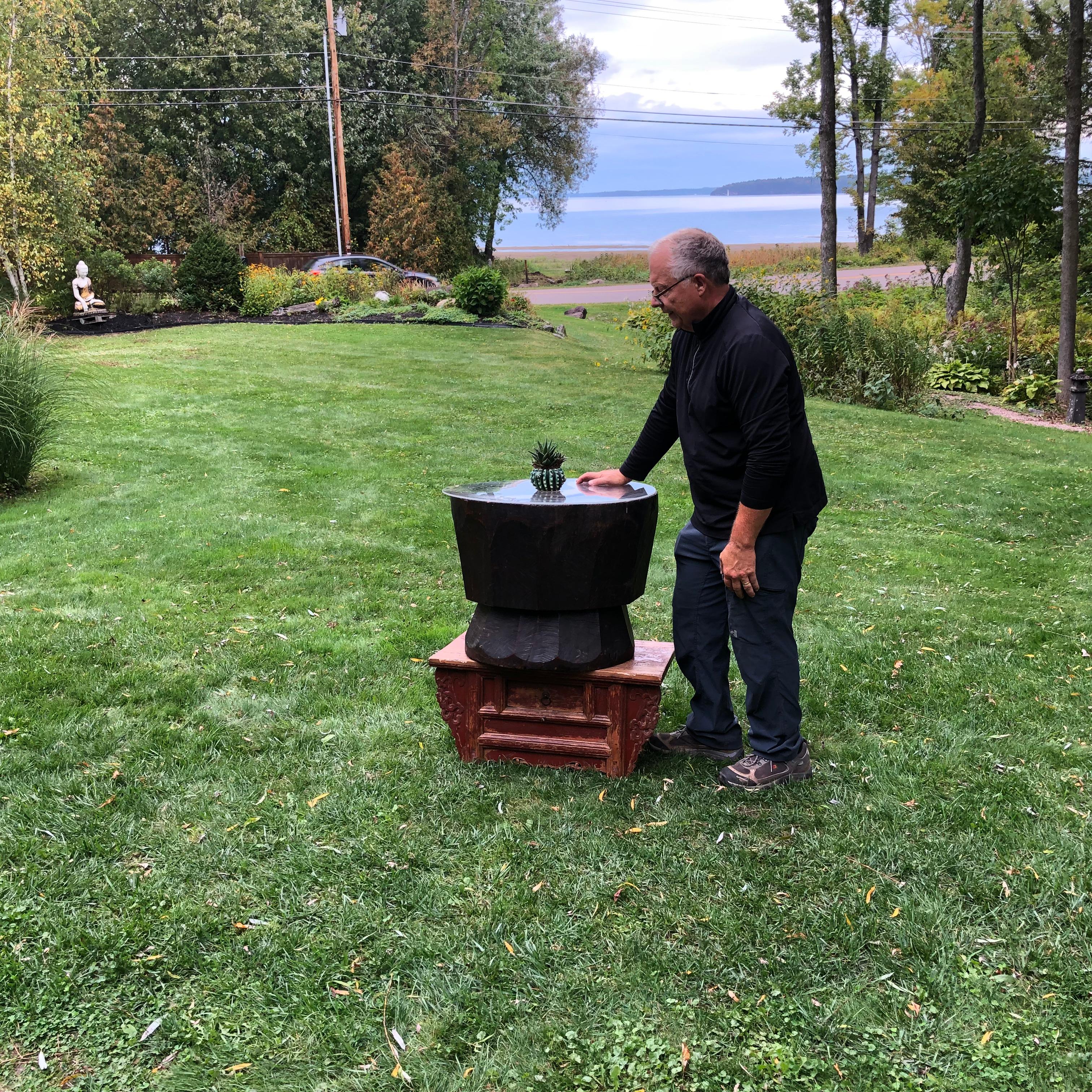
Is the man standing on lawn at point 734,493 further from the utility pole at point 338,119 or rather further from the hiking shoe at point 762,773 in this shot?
the utility pole at point 338,119

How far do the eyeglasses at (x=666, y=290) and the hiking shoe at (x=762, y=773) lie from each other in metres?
1.72

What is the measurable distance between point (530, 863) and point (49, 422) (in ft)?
21.0

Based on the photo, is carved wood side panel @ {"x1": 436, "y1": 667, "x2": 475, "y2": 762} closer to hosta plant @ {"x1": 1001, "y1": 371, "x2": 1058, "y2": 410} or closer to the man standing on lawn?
the man standing on lawn

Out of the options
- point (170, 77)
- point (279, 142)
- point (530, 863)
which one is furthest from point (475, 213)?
point (530, 863)

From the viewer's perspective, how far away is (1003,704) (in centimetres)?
418

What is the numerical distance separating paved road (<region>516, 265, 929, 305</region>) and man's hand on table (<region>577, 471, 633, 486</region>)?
2328 cm

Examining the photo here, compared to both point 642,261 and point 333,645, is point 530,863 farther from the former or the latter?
point 642,261

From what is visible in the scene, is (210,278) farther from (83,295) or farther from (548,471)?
(548,471)

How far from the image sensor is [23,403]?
730 cm

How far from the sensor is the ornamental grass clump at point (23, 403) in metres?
7.21

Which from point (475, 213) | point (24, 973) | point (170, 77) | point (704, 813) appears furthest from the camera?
point (475, 213)

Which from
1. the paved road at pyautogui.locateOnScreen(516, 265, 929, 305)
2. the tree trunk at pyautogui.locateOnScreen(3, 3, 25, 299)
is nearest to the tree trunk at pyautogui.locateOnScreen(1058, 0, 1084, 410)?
the paved road at pyautogui.locateOnScreen(516, 265, 929, 305)

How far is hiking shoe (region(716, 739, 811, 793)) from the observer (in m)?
3.41

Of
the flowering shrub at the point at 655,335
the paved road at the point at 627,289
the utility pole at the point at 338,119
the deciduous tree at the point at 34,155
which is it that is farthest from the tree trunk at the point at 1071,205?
the utility pole at the point at 338,119
